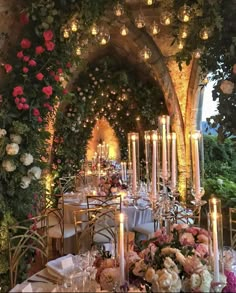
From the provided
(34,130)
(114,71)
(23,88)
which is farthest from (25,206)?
(114,71)

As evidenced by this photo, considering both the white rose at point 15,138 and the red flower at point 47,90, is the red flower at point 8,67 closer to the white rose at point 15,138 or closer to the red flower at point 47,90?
the red flower at point 47,90

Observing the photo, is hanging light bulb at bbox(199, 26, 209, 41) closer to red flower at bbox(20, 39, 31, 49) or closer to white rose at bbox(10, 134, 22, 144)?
red flower at bbox(20, 39, 31, 49)

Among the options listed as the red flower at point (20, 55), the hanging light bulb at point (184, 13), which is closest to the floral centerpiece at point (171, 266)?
the red flower at point (20, 55)

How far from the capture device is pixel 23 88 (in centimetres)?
375

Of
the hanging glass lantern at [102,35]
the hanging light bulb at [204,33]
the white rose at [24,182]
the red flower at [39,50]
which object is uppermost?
the hanging glass lantern at [102,35]

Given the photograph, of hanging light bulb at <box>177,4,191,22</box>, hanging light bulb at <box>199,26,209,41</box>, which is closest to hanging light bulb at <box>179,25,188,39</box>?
hanging light bulb at <box>177,4,191,22</box>

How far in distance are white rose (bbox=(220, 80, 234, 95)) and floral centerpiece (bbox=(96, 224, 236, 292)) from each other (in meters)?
1.84

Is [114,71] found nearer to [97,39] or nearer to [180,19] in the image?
[97,39]

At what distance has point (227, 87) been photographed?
11.9 feet

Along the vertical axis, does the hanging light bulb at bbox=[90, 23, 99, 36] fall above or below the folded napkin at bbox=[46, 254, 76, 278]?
above

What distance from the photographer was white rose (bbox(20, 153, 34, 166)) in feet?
12.2

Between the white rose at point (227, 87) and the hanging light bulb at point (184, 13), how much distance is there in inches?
33.3

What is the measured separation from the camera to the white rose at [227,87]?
362 cm

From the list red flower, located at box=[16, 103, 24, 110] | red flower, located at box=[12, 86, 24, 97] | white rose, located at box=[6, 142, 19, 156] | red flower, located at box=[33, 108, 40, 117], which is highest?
red flower, located at box=[12, 86, 24, 97]
